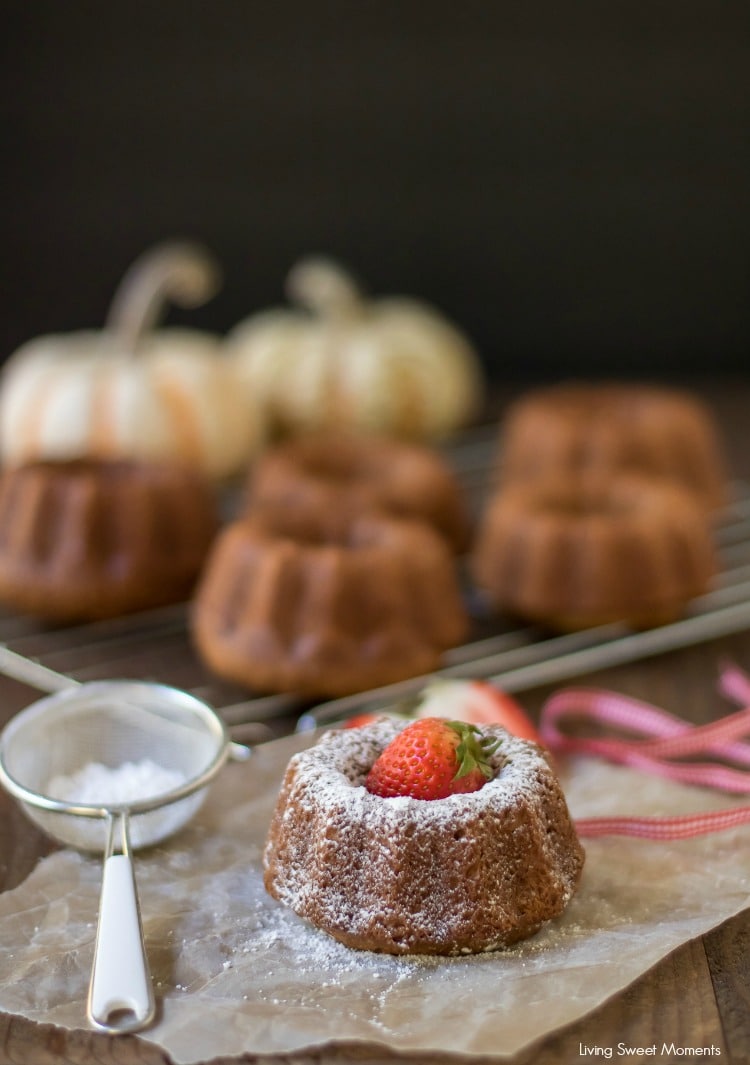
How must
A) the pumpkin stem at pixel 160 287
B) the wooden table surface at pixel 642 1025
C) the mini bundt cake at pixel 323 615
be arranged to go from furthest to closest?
the pumpkin stem at pixel 160 287 < the mini bundt cake at pixel 323 615 < the wooden table surface at pixel 642 1025

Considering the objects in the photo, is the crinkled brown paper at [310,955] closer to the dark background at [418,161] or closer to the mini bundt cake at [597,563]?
the mini bundt cake at [597,563]

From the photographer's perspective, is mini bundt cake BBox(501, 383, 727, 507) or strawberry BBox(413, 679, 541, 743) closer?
strawberry BBox(413, 679, 541, 743)

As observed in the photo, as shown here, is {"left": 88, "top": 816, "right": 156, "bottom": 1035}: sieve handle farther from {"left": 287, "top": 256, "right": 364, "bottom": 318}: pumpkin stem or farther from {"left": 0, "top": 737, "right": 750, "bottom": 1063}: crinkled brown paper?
{"left": 287, "top": 256, "right": 364, "bottom": 318}: pumpkin stem

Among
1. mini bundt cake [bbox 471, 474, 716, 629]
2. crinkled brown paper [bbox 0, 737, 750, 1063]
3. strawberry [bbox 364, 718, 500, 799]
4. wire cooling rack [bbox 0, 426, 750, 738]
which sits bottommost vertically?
wire cooling rack [bbox 0, 426, 750, 738]

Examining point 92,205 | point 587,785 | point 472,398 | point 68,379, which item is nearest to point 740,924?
point 587,785

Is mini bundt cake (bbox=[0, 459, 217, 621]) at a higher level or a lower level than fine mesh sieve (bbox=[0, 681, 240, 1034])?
lower

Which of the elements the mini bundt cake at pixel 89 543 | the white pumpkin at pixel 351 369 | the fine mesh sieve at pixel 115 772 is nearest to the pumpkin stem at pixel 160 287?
the white pumpkin at pixel 351 369

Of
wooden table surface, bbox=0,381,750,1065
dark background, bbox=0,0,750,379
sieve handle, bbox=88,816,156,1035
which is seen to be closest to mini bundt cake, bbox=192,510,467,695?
wooden table surface, bbox=0,381,750,1065

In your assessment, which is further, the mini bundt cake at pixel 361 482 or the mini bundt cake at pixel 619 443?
the mini bundt cake at pixel 619 443
